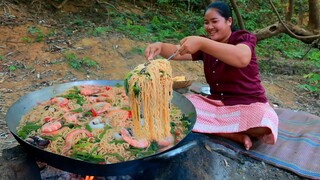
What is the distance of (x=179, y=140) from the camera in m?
2.52

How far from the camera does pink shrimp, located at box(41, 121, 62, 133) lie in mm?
2488

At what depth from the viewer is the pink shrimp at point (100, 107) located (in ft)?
9.50

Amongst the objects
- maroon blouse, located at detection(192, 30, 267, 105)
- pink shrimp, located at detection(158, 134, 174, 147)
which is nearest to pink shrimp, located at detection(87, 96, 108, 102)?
pink shrimp, located at detection(158, 134, 174, 147)

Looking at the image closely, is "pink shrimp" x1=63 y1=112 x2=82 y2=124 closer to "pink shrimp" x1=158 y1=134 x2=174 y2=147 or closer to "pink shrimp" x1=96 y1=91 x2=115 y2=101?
"pink shrimp" x1=96 y1=91 x2=115 y2=101

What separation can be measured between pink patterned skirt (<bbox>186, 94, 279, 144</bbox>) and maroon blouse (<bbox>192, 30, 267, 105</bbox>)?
0.32 ft

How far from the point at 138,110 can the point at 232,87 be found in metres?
1.38

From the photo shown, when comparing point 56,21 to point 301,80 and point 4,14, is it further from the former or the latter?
point 301,80

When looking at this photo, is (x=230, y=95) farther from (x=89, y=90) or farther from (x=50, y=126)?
(x=50, y=126)

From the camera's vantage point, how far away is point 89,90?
3.26 meters

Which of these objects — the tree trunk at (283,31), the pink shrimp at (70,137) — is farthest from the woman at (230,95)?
the tree trunk at (283,31)

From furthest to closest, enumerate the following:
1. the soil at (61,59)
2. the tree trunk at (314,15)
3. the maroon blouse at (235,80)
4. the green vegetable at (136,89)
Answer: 1. the tree trunk at (314,15)
2. the soil at (61,59)
3. the maroon blouse at (235,80)
4. the green vegetable at (136,89)

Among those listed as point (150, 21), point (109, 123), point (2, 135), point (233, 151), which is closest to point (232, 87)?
point (233, 151)

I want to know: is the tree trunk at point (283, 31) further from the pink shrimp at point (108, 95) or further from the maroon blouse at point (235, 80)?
the pink shrimp at point (108, 95)

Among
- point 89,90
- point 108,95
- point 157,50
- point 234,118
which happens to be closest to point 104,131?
point 108,95
